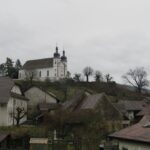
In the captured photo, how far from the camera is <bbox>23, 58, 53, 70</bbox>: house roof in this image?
131m

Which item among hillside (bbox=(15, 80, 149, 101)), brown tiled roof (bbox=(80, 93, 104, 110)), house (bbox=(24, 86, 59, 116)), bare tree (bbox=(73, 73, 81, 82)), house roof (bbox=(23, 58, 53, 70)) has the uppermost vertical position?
house roof (bbox=(23, 58, 53, 70))

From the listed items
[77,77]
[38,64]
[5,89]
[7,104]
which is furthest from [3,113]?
[38,64]

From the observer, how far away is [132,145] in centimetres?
2092

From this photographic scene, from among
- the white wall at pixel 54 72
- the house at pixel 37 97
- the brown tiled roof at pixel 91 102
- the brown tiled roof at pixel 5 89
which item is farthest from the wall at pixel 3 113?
the white wall at pixel 54 72

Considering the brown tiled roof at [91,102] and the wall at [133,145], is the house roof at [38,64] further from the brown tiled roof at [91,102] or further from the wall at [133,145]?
the wall at [133,145]

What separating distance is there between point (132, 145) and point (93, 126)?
24.8 m

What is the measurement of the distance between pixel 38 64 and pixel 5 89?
243 feet

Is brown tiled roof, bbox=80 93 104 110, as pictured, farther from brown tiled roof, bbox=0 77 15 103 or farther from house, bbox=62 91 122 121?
brown tiled roof, bbox=0 77 15 103

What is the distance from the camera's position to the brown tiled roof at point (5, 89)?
56531 mm

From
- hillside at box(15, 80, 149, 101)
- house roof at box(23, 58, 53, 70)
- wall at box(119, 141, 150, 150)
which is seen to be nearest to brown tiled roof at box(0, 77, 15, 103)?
wall at box(119, 141, 150, 150)

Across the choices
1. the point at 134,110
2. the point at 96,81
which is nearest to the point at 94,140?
the point at 134,110

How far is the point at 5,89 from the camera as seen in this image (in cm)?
5959

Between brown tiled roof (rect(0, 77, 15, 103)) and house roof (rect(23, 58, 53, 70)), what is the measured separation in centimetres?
6710

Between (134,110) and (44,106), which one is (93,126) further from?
(134,110)
